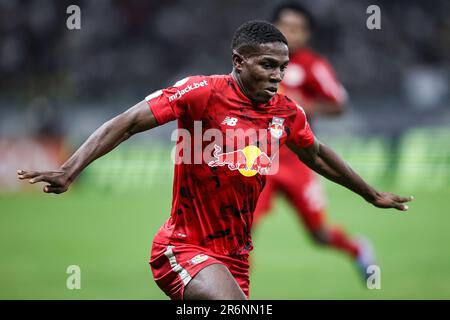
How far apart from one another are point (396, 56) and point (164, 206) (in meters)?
7.93

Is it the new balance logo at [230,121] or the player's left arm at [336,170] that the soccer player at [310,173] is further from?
the new balance logo at [230,121]

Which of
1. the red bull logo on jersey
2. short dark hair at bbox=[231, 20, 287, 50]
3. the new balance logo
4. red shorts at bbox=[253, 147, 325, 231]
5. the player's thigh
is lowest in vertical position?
the player's thigh

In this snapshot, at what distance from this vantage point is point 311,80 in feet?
30.9

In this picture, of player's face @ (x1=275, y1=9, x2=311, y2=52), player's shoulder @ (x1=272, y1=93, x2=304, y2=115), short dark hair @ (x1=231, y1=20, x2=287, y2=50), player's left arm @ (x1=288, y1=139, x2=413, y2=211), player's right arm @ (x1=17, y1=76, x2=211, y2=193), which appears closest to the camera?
player's right arm @ (x1=17, y1=76, x2=211, y2=193)

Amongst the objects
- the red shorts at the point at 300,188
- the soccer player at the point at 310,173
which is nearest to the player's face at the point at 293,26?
the soccer player at the point at 310,173

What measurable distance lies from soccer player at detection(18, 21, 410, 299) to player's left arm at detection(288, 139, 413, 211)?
342mm

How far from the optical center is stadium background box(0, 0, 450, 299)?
10.4 meters

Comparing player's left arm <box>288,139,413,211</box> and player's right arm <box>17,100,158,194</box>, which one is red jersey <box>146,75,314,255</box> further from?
player's left arm <box>288,139,413,211</box>

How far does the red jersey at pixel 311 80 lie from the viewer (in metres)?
9.35

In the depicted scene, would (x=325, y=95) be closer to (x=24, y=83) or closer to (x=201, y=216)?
(x=201, y=216)

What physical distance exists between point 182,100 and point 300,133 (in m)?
0.93

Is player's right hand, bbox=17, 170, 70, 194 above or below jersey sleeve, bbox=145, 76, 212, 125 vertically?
below

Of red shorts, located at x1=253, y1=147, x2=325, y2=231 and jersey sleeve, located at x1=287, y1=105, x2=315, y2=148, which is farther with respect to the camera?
red shorts, located at x1=253, y1=147, x2=325, y2=231

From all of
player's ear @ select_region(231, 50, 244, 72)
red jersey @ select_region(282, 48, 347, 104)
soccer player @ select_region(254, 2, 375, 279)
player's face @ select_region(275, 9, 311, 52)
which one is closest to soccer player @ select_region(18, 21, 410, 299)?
player's ear @ select_region(231, 50, 244, 72)
